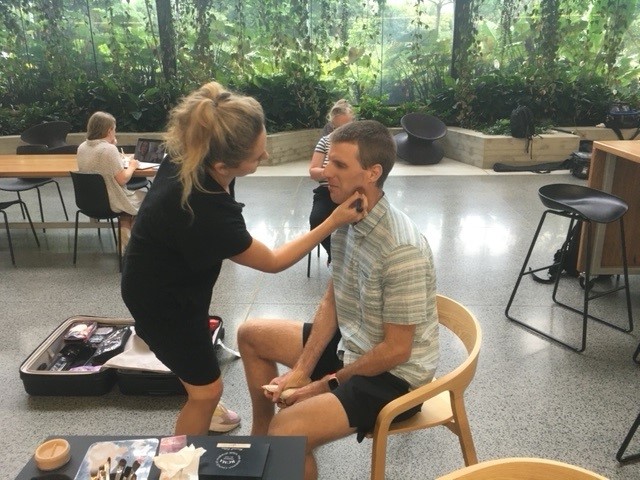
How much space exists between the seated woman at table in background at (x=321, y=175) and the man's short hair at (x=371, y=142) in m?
1.66

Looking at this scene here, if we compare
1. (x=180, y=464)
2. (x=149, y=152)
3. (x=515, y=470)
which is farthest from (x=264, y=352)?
(x=149, y=152)

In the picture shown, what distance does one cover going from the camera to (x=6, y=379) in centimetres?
278

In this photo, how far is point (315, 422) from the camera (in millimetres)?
1613

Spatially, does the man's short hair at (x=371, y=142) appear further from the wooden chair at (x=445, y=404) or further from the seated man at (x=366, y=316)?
the wooden chair at (x=445, y=404)

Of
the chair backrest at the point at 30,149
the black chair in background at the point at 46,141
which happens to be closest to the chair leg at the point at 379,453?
the black chair in background at the point at 46,141

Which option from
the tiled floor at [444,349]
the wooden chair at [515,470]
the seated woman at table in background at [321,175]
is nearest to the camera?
the wooden chair at [515,470]

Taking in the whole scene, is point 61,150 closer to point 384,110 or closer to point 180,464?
point 384,110

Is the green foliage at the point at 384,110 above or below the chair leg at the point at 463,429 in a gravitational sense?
above

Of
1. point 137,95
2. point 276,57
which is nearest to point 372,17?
point 276,57

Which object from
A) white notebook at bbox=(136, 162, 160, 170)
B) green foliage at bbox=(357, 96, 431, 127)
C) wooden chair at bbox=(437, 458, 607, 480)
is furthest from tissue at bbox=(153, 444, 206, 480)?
green foliage at bbox=(357, 96, 431, 127)

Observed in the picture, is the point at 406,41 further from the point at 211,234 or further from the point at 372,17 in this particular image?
the point at 211,234

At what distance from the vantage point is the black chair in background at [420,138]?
24.8 feet

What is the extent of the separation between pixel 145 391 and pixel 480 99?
7086mm

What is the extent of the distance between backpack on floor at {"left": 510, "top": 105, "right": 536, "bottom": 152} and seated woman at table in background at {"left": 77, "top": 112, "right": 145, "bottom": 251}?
17.2ft
